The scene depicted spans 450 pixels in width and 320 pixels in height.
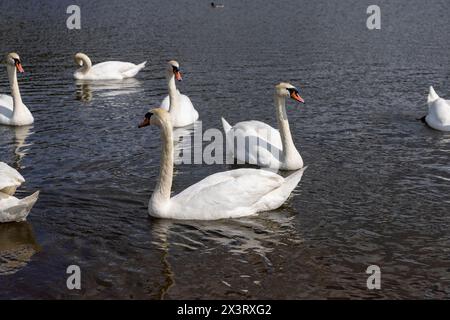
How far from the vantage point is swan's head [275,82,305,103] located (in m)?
12.0

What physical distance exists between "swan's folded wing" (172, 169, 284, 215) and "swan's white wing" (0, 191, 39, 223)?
2.06 metres

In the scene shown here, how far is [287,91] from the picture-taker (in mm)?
12164

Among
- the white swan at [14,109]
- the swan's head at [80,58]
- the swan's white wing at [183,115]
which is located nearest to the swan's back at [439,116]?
the swan's white wing at [183,115]

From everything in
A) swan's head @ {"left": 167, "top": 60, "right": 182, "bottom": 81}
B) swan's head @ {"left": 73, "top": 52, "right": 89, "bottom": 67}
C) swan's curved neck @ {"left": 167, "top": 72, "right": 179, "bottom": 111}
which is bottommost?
swan's curved neck @ {"left": 167, "top": 72, "right": 179, "bottom": 111}

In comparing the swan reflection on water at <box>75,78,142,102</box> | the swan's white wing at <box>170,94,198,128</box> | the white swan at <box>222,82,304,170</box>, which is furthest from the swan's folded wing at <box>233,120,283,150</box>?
the swan reflection on water at <box>75,78,142,102</box>

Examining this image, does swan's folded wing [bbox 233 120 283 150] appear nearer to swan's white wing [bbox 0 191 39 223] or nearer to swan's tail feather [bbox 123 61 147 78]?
swan's white wing [bbox 0 191 39 223]

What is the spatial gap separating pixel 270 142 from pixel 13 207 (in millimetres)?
4986

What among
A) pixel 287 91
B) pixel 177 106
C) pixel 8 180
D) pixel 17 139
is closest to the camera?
pixel 8 180

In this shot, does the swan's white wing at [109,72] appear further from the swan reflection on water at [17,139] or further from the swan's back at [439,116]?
the swan's back at [439,116]

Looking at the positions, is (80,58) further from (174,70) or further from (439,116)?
(439,116)

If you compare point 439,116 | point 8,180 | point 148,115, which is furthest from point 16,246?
point 439,116

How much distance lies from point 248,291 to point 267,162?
4.77 m

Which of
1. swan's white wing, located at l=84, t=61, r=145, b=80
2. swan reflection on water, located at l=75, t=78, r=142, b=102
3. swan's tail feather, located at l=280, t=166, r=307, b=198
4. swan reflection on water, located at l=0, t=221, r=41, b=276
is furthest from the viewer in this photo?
swan's white wing, located at l=84, t=61, r=145, b=80

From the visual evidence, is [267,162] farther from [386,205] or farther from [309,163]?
[386,205]
